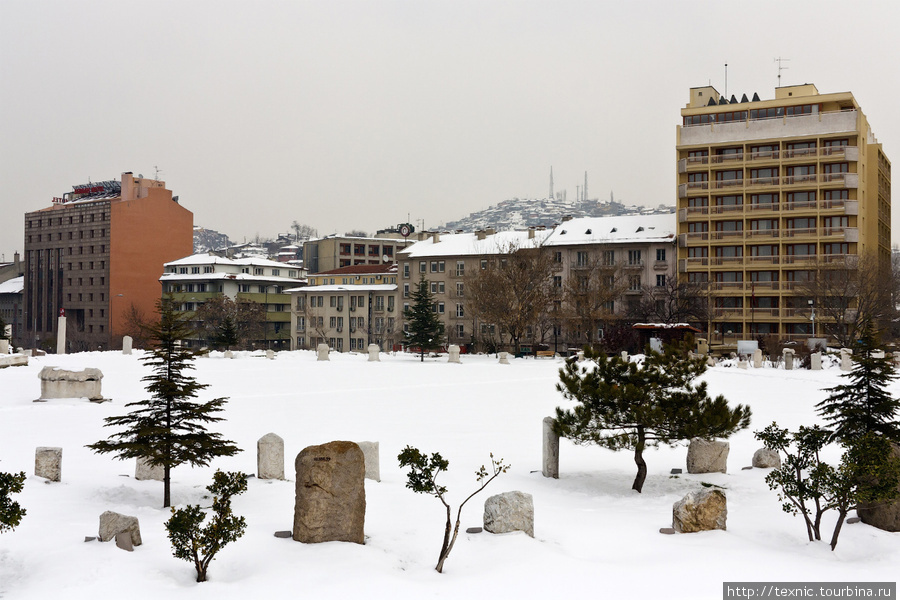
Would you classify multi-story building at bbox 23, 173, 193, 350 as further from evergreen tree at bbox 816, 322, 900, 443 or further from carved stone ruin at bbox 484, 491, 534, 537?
evergreen tree at bbox 816, 322, 900, 443

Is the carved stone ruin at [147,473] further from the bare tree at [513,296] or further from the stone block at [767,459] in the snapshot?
the bare tree at [513,296]

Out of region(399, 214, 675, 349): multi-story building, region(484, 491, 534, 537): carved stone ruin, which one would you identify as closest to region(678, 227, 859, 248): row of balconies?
region(399, 214, 675, 349): multi-story building

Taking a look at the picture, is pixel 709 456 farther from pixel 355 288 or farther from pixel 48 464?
pixel 355 288

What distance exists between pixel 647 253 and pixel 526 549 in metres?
65.4

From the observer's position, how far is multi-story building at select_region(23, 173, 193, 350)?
3957 inches

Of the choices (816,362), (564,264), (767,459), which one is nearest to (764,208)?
(564,264)

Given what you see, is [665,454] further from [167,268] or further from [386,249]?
[386,249]

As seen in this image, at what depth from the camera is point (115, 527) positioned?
9461 mm

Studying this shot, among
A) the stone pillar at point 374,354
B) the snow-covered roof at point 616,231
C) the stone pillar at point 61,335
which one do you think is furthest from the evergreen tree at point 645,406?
the snow-covered roof at point 616,231

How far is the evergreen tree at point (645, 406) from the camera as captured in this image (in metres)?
13.2

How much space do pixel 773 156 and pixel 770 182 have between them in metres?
2.19

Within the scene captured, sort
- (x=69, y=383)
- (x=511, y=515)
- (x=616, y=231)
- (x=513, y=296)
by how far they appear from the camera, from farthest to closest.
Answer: (x=616, y=231) → (x=513, y=296) → (x=69, y=383) → (x=511, y=515)

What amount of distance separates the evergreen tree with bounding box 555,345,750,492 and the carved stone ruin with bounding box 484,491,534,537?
3232 millimetres

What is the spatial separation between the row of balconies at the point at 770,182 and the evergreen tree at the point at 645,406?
2344 inches
